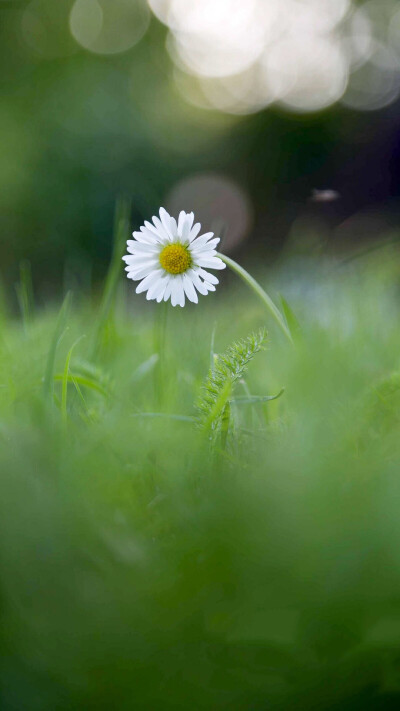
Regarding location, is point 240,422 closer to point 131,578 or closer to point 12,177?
point 131,578

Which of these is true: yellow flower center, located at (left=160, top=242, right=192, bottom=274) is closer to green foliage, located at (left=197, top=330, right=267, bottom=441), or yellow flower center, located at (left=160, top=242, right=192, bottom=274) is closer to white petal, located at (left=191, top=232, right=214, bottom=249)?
white petal, located at (left=191, top=232, right=214, bottom=249)

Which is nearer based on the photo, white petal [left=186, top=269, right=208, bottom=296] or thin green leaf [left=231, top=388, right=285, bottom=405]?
thin green leaf [left=231, top=388, right=285, bottom=405]

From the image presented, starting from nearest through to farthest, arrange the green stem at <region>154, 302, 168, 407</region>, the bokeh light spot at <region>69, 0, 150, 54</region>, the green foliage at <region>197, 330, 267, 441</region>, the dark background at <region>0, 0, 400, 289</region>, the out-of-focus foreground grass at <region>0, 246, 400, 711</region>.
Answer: the out-of-focus foreground grass at <region>0, 246, 400, 711</region>, the green foliage at <region>197, 330, 267, 441</region>, the green stem at <region>154, 302, 168, 407</region>, the dark background at <region>0, 0, 400, 289</region>, the bokeh light spot at <region>69, 0, 150, 54</region>

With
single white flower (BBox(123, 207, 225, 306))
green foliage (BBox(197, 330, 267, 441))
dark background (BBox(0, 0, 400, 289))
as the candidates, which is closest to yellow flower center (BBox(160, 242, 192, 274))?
single white flower (BBox(123, 207, 225, 306))

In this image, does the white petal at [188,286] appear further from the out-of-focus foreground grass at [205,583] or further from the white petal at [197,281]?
the out-of-focus foreground grass at [205,583]

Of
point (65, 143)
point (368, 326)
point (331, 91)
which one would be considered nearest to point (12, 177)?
point (65, 143)

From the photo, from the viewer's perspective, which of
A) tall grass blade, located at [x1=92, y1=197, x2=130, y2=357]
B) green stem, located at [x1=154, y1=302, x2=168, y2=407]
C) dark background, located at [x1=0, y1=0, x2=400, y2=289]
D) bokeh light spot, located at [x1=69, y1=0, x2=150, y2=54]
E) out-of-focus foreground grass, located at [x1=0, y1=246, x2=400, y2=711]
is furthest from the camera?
bokeh light spot, located at [x1=69, y1=0, x2=150, y2=54]

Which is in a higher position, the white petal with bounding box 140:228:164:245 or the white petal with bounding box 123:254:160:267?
the white petal with bounding box 140:228:164:245
